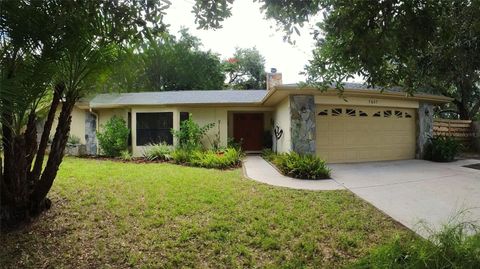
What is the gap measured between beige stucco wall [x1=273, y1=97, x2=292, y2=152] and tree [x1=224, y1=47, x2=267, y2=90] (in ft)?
75.0

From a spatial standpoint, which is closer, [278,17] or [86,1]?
[86,1]

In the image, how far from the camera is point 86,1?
3.51m

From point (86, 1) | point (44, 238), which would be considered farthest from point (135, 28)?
point (44, 238)

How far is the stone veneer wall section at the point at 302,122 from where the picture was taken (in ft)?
34.7

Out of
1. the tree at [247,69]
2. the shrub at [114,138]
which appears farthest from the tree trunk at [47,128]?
the tree at [247,69]

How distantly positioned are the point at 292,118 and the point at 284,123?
4.58ft

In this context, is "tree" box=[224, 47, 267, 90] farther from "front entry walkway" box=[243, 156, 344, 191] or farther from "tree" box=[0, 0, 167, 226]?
"tree" box=[0, 0, 167, 226]

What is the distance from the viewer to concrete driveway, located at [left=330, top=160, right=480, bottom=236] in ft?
18.1

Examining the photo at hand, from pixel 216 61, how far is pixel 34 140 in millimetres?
29440

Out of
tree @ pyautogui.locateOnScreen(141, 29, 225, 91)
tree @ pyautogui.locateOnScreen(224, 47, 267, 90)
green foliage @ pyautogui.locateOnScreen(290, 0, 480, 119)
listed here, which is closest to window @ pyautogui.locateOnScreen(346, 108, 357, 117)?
green foliage @ pyautogui.locateOnScreen(290, 0, 480, 119)

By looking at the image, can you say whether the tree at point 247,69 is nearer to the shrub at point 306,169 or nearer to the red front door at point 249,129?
the red front door at point 249,129

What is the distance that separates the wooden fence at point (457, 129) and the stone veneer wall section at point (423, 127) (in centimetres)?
373

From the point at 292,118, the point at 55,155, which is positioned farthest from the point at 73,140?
the point at 55,155

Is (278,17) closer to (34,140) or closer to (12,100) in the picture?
(12,100)
